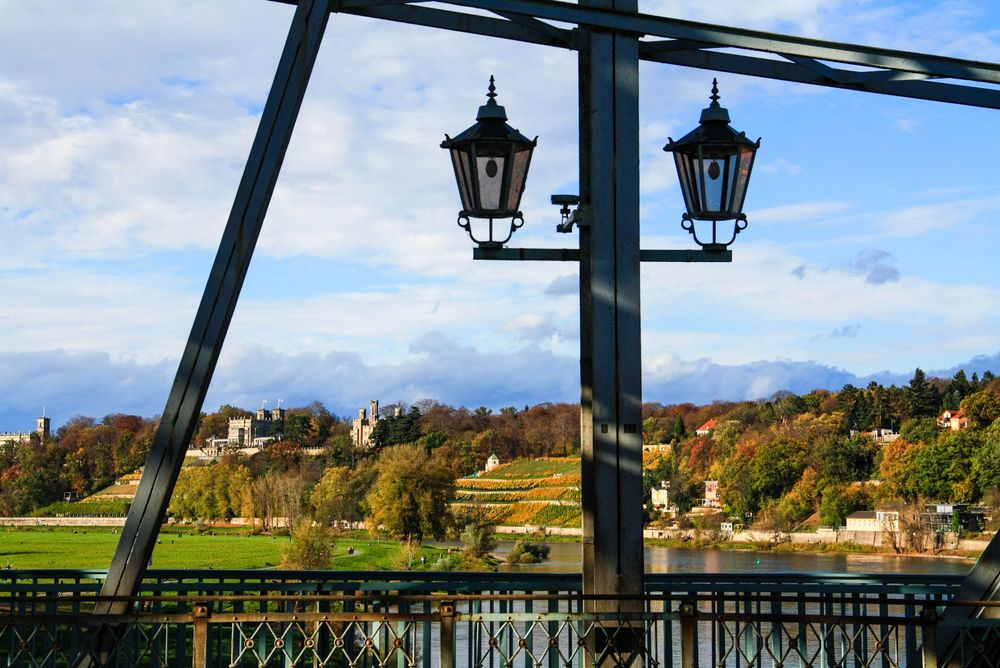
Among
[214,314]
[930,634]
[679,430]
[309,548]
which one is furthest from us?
[679,430]

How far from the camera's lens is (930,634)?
5945 mm

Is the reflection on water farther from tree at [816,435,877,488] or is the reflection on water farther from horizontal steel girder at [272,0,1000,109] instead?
horizontal steel girder at [272,0,1000,109]

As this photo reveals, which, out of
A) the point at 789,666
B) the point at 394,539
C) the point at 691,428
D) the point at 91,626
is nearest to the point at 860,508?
the point at 691,428

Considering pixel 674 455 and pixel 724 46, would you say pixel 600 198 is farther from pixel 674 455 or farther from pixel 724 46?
→ pixel 674 455

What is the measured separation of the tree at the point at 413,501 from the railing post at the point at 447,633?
166 ft

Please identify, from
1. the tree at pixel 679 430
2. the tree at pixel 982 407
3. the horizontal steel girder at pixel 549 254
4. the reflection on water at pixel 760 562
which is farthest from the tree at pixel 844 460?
the horizontal steel girder at pixel 549 254

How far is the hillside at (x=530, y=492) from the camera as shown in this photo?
70.6 meters

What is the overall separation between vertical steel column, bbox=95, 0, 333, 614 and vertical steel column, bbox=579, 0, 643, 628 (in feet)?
5.39

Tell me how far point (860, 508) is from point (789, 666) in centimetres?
5562

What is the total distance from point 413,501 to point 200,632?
2063 inches

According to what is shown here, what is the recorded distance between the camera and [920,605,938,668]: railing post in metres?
5.93

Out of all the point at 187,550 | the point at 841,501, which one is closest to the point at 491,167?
the point at 187,550

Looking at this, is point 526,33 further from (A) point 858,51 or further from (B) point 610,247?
(A) point 858,51

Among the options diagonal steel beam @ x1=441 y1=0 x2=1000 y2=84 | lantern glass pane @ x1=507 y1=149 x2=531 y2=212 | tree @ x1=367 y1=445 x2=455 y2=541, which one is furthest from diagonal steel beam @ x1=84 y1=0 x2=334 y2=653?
tree @ x1=367 y1=445 x2=455 y2=541
